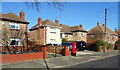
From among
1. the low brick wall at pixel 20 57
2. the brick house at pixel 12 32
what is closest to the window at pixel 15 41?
the brick house at pixel 12 32

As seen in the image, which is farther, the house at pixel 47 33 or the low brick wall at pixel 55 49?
the house at pixel 47 33

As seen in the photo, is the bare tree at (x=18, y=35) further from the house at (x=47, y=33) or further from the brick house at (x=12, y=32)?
the house at (x=47, y=33)

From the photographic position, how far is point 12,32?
1597 centimetres

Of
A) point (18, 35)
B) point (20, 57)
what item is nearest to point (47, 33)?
point (18, 35)

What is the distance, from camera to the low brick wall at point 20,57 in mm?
9685

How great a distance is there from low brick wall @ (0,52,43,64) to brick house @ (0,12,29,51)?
571 centimetres

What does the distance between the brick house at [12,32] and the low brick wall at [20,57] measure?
5707mm

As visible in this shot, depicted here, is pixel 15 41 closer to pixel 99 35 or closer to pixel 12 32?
pixel 12 32

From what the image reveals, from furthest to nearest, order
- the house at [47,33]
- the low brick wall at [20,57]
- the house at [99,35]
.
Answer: the house at [99,35] < the house at [47,33] < the low brick wall at [20,57]

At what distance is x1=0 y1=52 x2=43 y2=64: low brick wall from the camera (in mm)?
9685

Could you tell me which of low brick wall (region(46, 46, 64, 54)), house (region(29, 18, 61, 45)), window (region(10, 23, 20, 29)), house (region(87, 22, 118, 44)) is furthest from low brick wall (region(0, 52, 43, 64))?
house (region(87, 22, 118, 44))

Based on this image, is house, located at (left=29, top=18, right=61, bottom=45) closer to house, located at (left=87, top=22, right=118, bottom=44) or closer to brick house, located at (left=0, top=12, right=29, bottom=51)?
brick house, located at (left=0, top=12, right=29, bottom=51)

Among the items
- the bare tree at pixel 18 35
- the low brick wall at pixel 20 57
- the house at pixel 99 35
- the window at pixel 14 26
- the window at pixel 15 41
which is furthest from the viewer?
the house at pixel 99 35

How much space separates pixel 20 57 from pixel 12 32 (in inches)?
265
